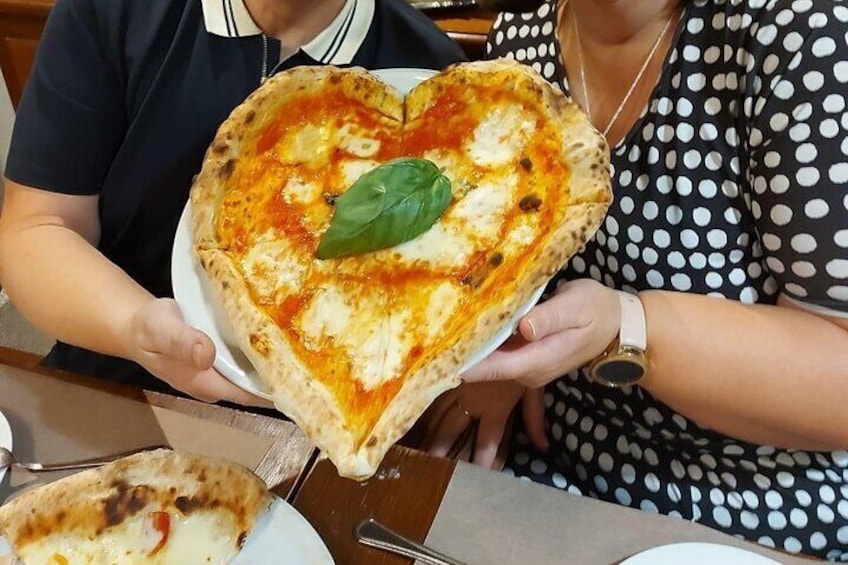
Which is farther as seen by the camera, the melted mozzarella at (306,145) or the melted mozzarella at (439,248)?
the melted mozzarella at (306,145)

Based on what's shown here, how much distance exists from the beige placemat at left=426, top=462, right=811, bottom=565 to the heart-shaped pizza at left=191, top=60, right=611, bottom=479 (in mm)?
183

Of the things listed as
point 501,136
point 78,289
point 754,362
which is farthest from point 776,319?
point 78,289

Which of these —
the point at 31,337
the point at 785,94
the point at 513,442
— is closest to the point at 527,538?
the point at 513,442

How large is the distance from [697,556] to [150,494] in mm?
510

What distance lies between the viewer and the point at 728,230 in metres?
0.92

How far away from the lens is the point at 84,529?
2.43 ft

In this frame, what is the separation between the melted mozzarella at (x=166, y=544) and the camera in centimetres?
74

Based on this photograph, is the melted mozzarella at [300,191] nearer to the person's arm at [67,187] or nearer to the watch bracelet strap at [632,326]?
the person's arm at [67,187]

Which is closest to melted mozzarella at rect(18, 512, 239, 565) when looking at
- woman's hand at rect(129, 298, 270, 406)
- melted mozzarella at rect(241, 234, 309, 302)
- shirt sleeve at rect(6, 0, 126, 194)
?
woman's hand at rect(129, 298, 270, 406)

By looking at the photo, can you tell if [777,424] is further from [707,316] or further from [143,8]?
A: [143,8]

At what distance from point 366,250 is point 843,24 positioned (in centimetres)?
52

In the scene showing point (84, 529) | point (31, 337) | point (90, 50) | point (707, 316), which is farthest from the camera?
point (31, 337)

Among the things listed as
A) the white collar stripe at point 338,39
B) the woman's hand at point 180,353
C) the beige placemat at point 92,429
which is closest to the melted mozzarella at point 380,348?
the woman's hand at point 180,353

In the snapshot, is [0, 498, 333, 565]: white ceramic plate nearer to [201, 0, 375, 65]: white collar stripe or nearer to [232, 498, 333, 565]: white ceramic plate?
[232, 498, 333, 565]: white ceramic plate
